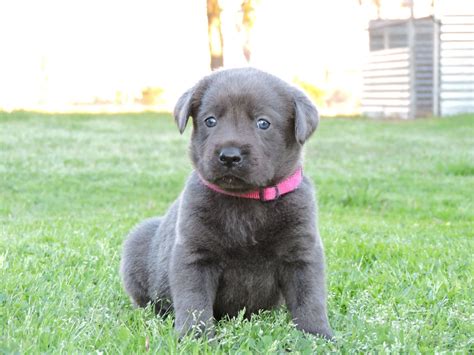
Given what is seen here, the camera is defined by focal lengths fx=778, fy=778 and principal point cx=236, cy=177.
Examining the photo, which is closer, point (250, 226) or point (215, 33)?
point (250, 226)

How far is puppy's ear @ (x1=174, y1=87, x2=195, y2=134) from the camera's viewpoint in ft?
12.4

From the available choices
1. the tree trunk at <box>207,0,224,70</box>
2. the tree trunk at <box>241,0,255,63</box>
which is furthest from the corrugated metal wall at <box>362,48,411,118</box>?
the tree trunk at <box>207,0,224,70</box>

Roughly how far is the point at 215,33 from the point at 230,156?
910 inches

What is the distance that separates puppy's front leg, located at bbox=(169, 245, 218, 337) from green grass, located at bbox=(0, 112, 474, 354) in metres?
0.09

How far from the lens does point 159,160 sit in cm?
1315

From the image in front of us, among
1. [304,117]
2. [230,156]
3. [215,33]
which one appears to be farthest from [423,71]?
[230,156]

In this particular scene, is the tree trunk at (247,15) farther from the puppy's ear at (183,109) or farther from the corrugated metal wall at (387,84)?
the puppy's ear at (183,109)

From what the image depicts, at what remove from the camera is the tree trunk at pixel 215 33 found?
2611 cm

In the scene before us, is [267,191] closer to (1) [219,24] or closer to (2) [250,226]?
(2) [250,226]

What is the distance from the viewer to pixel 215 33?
26.1 m

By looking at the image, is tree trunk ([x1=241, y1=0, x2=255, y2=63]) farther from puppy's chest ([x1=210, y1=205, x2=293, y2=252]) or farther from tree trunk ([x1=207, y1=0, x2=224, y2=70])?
puppy's chest ([x1=210, y1=205, x2=293, y2=252])

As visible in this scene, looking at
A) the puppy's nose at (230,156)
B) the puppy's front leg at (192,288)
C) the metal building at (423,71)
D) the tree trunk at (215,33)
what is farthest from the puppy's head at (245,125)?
the tree trunk at (215,33)

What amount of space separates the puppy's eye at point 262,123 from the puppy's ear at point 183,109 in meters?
0.37

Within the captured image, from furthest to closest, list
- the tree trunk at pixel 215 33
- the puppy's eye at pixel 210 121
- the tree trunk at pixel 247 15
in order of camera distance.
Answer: the tree trunk at pixel 215 33, the tree trunk at pixel 247 15, the puppy's eye at pixel 210 121
